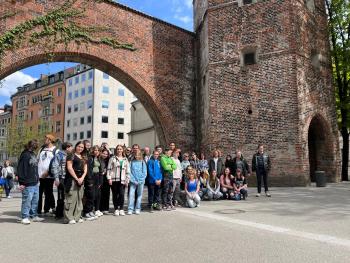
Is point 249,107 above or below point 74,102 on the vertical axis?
below

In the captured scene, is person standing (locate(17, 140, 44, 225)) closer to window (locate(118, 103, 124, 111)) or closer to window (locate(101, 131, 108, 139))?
window (locate(101, 131, 108, 139))

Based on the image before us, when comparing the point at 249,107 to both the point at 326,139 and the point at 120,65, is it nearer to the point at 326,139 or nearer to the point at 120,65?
the point at 326,139

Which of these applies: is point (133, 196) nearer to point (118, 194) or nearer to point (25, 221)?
point (118, 194)

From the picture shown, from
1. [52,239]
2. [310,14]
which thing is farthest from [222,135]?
[52,239]

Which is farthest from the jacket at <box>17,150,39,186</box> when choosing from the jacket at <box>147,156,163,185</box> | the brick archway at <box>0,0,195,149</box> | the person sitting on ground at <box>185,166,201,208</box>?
the brick archway at <box>0,0,195,149</box>

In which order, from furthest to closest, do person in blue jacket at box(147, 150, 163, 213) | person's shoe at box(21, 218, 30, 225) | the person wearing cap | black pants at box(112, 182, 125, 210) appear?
person in blue jacket at box(147, 150, 163, 213) < black pants at box(112, 182, 125, 210) < the person wearing cap < person's shoe at box(21, 218, 30, 225)

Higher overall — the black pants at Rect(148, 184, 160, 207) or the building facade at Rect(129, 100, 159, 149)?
the building facade at Rect(129, 100, 159, 149)

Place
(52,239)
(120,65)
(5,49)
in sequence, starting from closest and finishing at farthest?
(52,239), (5,49), (120,65)

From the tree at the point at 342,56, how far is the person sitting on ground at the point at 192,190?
1308 cm

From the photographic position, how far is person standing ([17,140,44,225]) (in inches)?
296

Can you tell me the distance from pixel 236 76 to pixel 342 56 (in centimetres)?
765

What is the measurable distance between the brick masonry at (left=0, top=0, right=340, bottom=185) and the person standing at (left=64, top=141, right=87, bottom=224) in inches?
292

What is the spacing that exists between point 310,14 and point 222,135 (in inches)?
287

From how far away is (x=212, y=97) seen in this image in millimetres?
16734
